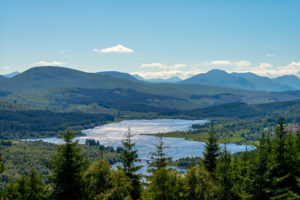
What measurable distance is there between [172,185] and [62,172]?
1110cm

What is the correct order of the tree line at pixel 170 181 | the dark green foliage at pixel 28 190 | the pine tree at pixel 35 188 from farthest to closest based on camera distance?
the pine tree at pixel 35 188 → the dark green foliage at pixel 28 190 → the tree line at pixel 170 181

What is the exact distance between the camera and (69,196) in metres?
29.8

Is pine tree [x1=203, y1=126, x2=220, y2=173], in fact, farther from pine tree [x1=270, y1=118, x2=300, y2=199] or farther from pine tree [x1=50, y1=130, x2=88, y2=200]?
pine tree [x1=50, y1=130, x2=88, y2=200]

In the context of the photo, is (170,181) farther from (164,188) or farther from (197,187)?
(197,187)

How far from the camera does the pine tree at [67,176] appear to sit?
29.8 m

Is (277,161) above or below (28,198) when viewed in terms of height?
above

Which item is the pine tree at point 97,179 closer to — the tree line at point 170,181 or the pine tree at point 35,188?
the tree line at point 170,181

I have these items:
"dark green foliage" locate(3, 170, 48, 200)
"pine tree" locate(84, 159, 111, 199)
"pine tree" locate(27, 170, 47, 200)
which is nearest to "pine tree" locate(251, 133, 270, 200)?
"pine tree" locate(84, 159, 111, 199)

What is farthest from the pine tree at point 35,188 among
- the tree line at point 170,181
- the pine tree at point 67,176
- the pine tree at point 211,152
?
the pine tree at point 211,152

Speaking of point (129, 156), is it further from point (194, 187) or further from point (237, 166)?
point (237, 166)

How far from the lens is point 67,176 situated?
30188 mm

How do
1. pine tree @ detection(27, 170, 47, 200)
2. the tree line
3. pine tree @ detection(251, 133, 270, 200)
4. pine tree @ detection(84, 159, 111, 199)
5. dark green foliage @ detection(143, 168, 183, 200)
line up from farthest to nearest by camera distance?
pine tree @ detection(27, 170, 47, 200) → dark green foliage @ detection(143, 168, 183, 200) → pine tree @ detection(84, 159, 111, 199) → the tree line → pine tree @ detection(251, 133, 270, 200)

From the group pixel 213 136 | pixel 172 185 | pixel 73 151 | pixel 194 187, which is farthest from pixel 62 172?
pixel 213 136

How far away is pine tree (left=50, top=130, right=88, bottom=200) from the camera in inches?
1171
